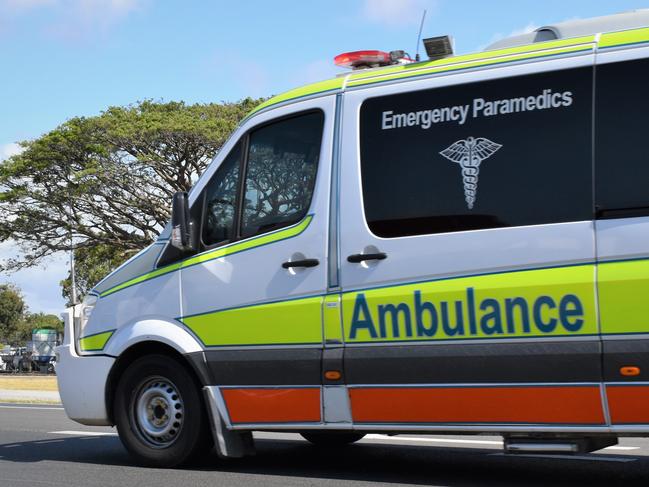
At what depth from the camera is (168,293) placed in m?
7.19

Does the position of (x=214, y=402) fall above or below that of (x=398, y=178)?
below

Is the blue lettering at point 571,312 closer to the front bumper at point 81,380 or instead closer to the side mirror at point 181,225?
the side mirror at point 181,225

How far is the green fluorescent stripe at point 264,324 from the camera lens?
649 centimetres

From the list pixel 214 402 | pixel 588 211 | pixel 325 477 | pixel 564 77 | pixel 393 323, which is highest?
pixel 564 77

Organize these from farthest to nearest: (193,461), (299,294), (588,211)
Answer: (193,461) < (299,294) < (588,211)

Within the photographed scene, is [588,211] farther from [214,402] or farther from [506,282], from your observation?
[214,402]

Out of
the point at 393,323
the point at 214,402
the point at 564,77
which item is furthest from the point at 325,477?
the point at 564,77

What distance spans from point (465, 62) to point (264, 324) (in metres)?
2.16

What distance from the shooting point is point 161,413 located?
7352 mm

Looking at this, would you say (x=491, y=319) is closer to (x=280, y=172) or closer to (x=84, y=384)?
(x=280, y=172)

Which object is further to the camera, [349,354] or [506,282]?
[349,354]

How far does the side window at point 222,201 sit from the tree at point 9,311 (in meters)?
90.1

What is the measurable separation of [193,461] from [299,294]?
1.58 m

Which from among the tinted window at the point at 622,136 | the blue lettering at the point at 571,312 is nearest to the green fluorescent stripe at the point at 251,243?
the blue lettering at the point at 571,312
